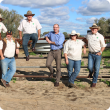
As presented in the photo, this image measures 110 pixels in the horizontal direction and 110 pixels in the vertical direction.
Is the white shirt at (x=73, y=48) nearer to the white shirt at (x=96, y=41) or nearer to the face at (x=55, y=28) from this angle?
the white shirt at (x=96, y=41)

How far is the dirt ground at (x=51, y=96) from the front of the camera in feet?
12.4

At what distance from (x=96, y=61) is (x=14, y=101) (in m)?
2.54

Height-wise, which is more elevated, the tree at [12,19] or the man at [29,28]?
the tree at [12,19]

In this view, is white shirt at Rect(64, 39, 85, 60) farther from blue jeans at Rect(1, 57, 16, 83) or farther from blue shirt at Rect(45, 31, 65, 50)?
blue jeans at Rect(1, 57, 16, 83)

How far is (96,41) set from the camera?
4.69 m

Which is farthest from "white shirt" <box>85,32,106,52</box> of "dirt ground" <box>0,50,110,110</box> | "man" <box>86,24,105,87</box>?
"dirt ground" <box>0,50,110,110</box>

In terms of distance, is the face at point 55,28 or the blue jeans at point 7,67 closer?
the face at point 55,28

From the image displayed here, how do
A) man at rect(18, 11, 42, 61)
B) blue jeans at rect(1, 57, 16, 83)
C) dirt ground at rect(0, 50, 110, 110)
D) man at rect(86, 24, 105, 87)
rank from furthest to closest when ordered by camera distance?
man at rect(18, 11, 42, 61) → blue jeans at rect(1, 57, 16, 83) → man at rect(86, 24, 105, 87) → dirt ground at rect(0, 50, 110, 110)

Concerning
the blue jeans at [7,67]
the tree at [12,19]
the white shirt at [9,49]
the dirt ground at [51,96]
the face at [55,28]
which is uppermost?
the tree at [12,19]

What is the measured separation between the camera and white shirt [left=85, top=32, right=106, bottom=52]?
4.67 m

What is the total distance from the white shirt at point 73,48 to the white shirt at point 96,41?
9.5 inches

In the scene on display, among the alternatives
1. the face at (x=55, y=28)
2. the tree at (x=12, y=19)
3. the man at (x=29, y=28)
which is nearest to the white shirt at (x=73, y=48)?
the face at (x=55, y=28)

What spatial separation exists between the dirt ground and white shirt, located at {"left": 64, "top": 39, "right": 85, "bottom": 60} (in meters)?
1.05

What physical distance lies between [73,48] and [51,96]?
146 cm
